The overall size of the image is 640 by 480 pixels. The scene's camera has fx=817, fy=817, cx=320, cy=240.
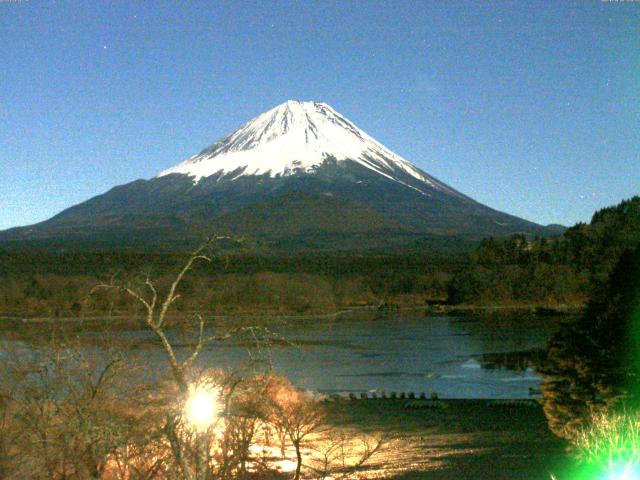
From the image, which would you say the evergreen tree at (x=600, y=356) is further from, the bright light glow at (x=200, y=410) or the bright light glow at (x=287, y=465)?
the bright light glow at (x=200, y=410)

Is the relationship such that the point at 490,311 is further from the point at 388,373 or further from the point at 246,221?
the point at 246,221

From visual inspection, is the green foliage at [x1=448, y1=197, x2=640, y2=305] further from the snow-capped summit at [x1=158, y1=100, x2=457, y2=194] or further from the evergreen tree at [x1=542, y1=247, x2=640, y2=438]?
the snow-capped summit at [x1=158, y1=100, x2=457, y2=194]

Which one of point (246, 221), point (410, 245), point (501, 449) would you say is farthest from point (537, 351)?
point (246, 221)

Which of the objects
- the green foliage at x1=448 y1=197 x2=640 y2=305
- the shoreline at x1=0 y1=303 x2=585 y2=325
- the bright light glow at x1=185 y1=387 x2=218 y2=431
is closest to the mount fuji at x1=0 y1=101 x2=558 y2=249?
the green foliage at x1=448 y1=197 x2=640 y2=305

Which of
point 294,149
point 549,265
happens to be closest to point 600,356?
point 549,265

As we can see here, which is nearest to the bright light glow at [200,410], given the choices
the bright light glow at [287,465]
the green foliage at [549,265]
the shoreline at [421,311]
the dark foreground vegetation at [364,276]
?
the bright light glow at [287,465]

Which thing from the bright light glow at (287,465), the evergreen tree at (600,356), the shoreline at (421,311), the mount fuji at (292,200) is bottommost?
the bright light glow at (287,465)
